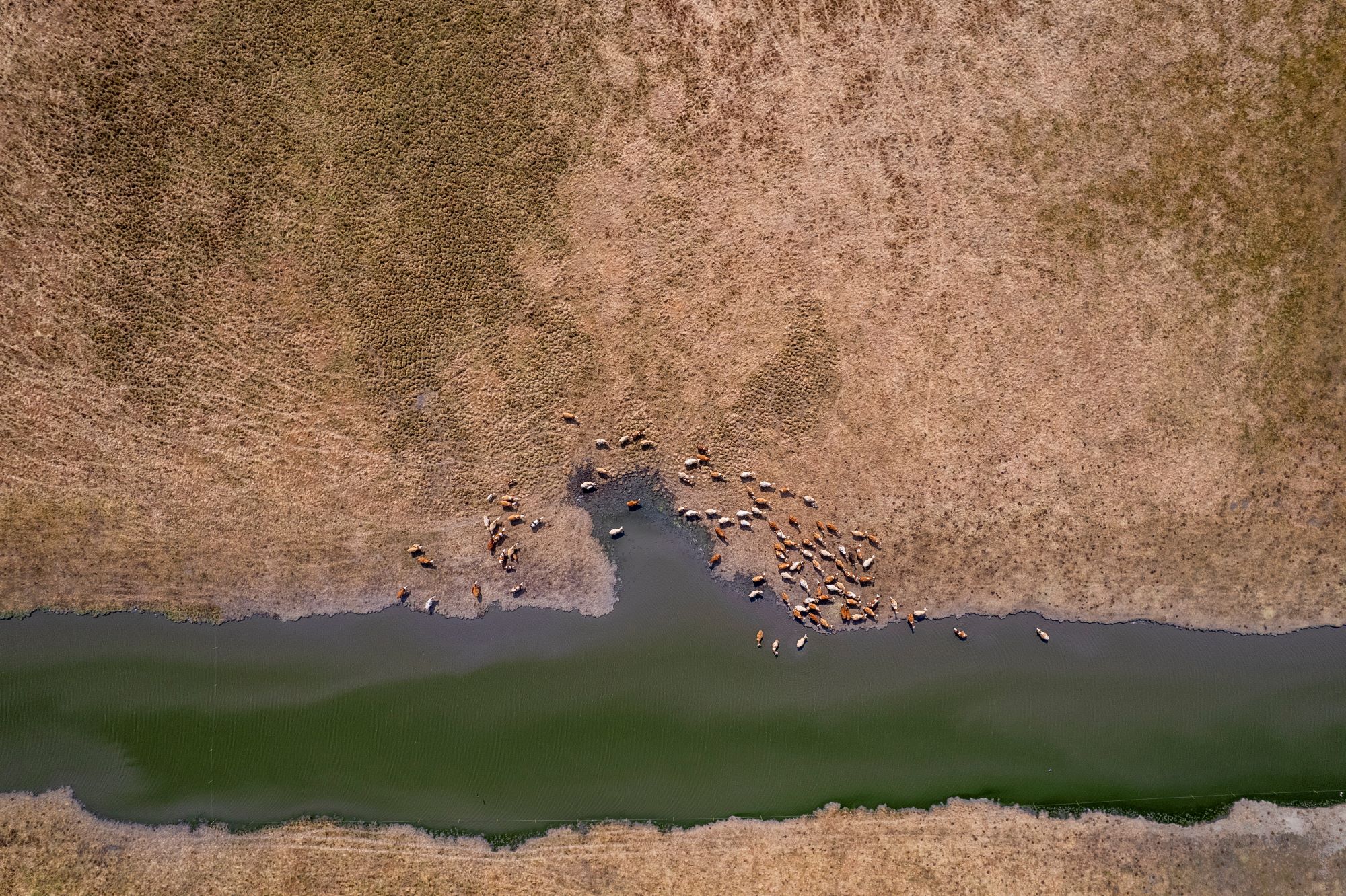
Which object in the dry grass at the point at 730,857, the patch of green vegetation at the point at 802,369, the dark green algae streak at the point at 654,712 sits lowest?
the dry grass at the point at 730,857

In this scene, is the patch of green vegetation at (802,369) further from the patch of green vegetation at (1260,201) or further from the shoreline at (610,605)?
the patch of green vegetation at (1260,201)

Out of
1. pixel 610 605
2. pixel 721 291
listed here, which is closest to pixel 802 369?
pixel 721 291

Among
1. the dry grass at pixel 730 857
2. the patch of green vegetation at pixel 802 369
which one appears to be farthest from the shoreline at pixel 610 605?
the dry grass at pixel 730 857

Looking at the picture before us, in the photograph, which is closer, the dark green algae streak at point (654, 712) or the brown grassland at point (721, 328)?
the brown grassland at point (721, 328)

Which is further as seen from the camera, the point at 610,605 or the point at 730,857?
the point at 610,605

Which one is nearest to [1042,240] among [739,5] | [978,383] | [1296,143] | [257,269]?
[978,383]

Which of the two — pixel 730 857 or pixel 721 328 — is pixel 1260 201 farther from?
pixel 730 857

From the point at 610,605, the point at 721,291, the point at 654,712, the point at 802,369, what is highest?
the point at 721,291
